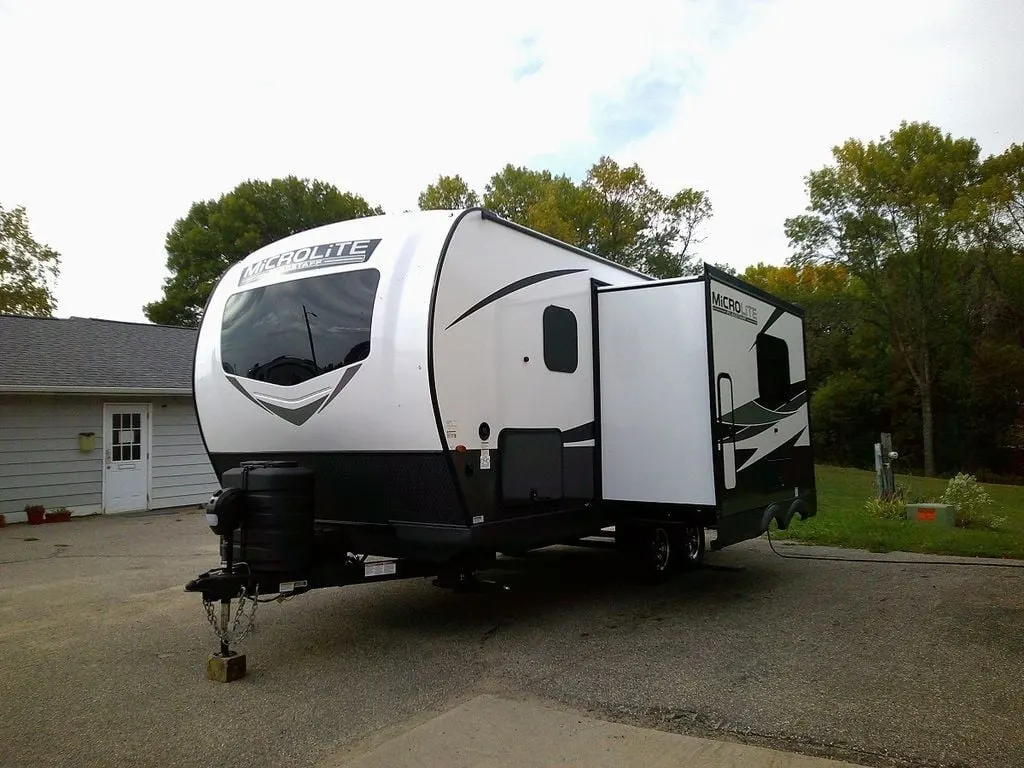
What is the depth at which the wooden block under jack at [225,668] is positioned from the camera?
4.75 m

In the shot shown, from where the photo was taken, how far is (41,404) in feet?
42.0

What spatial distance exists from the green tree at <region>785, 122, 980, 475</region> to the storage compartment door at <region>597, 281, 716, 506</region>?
77.1 ft

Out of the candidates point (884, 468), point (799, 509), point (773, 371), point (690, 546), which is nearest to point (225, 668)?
point (690, 546)

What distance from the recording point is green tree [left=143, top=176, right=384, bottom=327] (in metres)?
35.1

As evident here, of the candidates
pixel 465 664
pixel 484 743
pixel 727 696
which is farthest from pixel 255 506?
pixel 727 696

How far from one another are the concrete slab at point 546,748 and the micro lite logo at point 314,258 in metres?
3.01

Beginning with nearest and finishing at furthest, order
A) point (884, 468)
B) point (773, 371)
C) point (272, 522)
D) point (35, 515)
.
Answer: point (272, 522) → point (773, 371) → point (884, 468) → point (35, 515)

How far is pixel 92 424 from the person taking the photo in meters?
13.4

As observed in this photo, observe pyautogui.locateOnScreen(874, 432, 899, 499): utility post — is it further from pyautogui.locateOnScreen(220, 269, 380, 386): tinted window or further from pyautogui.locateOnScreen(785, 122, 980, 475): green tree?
pyautogui.locateOnScreen(785, 122, 980, 475): green tree

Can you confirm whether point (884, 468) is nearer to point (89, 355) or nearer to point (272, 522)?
point (272, 522)

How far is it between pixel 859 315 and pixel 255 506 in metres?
28.2

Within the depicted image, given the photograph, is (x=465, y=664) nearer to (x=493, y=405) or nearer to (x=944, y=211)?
(x=493, y=405)

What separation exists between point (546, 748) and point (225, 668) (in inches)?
83.2

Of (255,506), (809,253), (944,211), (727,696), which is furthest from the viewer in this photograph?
(809,253)
